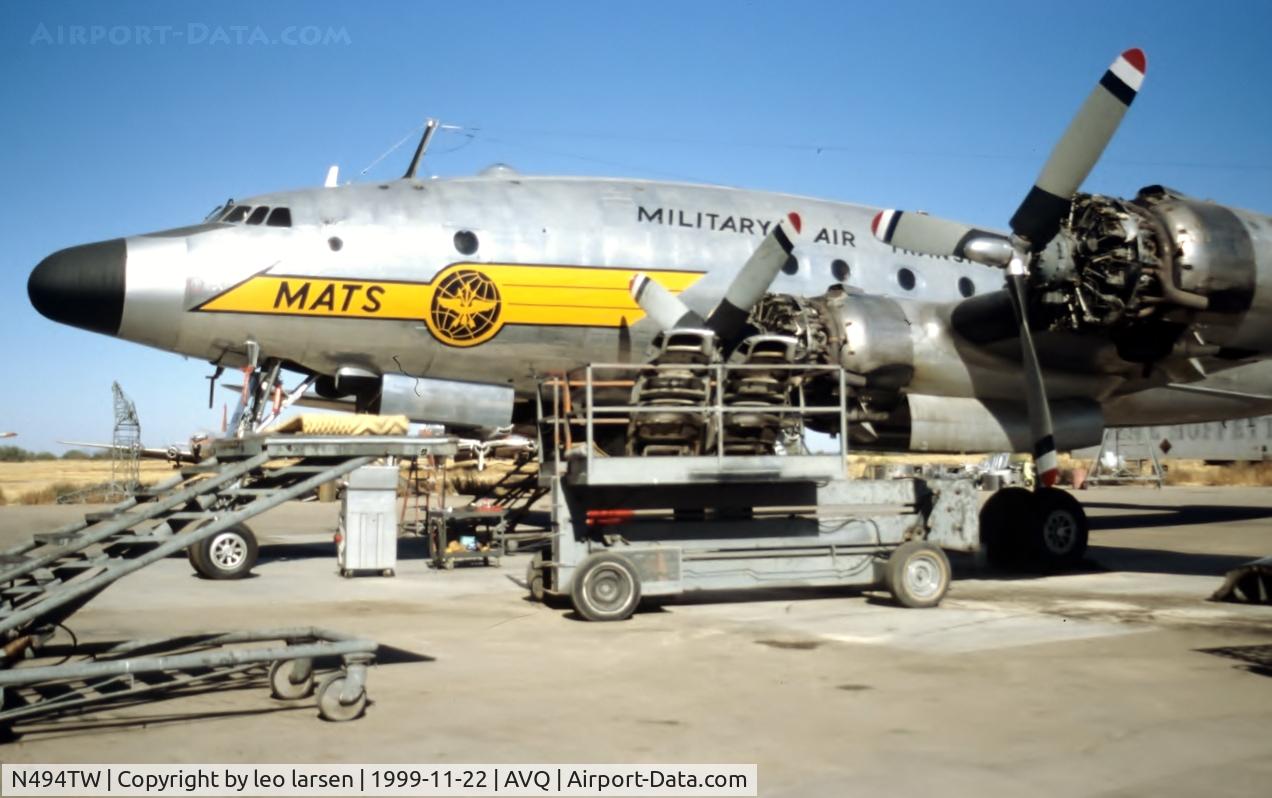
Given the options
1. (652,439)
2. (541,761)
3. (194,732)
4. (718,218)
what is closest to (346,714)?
(194,732)

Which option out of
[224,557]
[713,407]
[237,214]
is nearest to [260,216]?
[237,214]

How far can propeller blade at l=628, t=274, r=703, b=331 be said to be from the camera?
45.2ft

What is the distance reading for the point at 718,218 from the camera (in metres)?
17.4

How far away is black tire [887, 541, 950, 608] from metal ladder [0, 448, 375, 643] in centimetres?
639

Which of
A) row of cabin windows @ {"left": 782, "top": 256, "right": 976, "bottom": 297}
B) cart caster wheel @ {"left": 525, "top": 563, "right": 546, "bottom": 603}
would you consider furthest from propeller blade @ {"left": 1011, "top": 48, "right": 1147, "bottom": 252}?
cart caster wheel @ {"left": 525, "top": 563, "right": 546, "bottom": 603}

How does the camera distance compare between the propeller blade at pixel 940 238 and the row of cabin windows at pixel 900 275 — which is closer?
the propeller blade at pixel 940 238

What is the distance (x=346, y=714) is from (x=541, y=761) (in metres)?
1.55

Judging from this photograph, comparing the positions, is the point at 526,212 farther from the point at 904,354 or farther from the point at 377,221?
the point at 904,354

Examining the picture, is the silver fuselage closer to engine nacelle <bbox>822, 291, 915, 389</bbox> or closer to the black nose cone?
the black nose cone

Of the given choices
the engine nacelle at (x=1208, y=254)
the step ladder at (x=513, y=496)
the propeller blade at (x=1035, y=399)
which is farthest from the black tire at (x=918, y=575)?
the step ladder at (x=513, y=496)

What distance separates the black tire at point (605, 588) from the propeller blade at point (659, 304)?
379 cm

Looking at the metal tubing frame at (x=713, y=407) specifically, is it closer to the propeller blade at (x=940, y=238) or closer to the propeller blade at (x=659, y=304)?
the propeller blade at (x=659, y=304)

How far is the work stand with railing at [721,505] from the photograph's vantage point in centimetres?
1122

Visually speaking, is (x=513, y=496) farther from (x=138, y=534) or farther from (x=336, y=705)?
(x=336, y=705)
